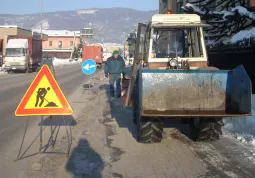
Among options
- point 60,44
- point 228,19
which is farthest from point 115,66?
point 60,44

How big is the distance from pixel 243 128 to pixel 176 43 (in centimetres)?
245

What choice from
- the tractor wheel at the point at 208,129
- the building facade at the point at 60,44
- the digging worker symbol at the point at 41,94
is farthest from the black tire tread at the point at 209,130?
the building facade at the point at 60,44

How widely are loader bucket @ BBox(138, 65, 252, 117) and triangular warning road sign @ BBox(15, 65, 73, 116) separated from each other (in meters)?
1.46

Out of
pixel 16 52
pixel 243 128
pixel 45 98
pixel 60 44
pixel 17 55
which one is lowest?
pixel 243 128

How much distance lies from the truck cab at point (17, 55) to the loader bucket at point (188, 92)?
2897 centimetres

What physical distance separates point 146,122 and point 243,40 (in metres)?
5.92

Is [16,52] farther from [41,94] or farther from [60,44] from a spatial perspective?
[60,44]

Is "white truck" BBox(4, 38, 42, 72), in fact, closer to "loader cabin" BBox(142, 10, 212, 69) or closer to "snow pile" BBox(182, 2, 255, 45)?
"snow pile" BBox(182, 2, 255, 45)

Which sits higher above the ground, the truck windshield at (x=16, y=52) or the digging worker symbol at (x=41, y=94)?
the truck windshield at (x=16, y=52)

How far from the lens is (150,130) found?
23.4ft

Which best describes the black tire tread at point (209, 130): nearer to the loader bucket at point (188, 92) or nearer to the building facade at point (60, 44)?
the loader bucket at point (188, 92)

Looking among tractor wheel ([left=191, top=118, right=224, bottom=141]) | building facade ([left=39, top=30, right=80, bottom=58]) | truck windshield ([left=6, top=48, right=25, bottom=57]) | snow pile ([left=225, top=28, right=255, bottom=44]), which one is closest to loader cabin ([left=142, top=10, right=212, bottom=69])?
tractor wheel ([left=191, top=118, right=224, bottom=141])

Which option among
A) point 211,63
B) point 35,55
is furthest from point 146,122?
point 35,55

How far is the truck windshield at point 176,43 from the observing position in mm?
8219
